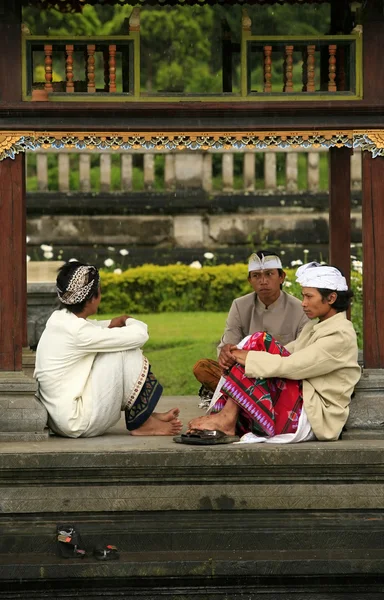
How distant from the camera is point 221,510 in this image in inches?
268

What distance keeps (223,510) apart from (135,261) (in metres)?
9.28

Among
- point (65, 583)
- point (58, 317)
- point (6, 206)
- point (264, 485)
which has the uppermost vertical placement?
point (6, 206)

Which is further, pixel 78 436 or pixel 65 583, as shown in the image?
pixel 78 436

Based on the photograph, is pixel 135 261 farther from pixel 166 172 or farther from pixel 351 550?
pixel 351 550

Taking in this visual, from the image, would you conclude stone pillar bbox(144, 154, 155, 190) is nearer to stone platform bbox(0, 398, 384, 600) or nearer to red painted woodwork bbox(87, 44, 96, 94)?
red painted woodwork bbox(87, 44, 96, 94)

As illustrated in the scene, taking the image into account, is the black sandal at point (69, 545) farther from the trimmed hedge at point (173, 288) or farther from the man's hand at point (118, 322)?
the trimmed hedge at point (173, 288)

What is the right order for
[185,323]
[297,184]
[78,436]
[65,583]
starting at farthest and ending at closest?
[297,184], [185,323], [78,436], [65,583]

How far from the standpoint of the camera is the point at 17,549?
21.8ft

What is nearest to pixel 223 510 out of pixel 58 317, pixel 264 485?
pixel 264 485

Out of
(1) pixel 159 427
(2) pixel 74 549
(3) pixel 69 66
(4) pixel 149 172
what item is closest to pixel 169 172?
(4) pixel 149 172

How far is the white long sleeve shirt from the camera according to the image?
282 inches

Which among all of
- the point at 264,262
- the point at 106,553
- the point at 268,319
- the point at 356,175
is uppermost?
the point at 356,175

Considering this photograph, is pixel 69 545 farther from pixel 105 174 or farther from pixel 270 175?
pixel 270 175

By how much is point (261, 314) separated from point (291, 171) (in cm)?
813
